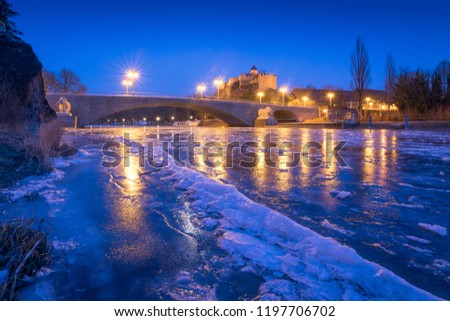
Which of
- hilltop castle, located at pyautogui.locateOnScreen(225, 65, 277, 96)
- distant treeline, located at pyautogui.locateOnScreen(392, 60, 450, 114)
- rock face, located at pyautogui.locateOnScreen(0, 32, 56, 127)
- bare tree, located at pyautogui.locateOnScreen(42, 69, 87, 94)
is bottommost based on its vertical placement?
rock face, located at pyautogui.locateOnScreen(0, 32, 56, 127)

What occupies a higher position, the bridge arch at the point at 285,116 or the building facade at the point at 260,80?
the building facade at the point at 260,80

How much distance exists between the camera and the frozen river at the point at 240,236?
2578 millimetres

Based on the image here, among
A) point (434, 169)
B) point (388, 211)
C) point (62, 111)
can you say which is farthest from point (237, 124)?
point (388, 211)

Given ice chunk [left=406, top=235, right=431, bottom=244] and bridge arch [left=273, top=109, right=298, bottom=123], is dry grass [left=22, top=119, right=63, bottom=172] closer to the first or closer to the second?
ice chunk [left=406, top=235, right=431, bottom=244]

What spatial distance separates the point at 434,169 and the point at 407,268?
6.87 m

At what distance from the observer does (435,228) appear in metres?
3.88

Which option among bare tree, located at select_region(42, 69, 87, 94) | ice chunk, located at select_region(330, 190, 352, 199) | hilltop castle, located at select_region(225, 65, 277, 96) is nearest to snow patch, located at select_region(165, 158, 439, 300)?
ice chunk, located at select_region(330, 190, 352, 199)

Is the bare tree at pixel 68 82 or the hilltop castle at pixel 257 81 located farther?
the hilltop castle at pixel 257 81

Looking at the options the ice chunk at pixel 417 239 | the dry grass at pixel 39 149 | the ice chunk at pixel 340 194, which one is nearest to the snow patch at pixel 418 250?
the ice chunk at pixel 417 239

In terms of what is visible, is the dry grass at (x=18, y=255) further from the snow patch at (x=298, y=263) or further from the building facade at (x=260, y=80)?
the building facade at (x=260, y=80)

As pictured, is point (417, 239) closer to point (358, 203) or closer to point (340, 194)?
point (358, 203)

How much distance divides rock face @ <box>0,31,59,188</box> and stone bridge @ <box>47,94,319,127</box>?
33.4 meters

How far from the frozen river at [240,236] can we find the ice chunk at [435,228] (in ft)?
0.04

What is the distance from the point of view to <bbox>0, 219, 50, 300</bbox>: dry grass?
7.91ft
